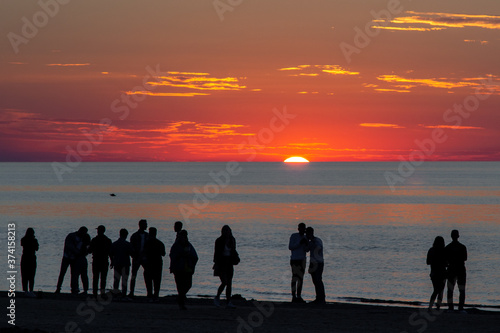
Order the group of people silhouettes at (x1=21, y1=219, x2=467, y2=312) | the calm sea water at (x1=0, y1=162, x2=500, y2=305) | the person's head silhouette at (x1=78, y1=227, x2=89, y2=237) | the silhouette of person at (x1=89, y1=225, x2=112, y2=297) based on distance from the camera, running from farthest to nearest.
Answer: the calm sea water at (x1=0, y1=162, x2=500, y2=305)
the person's head silhouette at (x1=78, y1=227, x2=89, y2=237)
the silhouette of person at (x1=89, y1=225, x2=112, y2=297)
the group of people silhouettes at (x1=21, y1=219, x2=467, y2=312)

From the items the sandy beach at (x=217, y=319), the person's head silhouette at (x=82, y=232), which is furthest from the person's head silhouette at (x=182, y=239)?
the person's head silhouette at (x=82, y=232)

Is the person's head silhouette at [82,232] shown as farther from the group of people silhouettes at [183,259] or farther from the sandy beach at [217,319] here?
the sandy beach at [217,319]

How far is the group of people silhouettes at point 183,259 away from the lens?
1617cm

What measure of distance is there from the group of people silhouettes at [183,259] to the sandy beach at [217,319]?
0.72m

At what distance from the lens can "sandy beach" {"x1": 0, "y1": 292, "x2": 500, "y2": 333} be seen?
13828mm

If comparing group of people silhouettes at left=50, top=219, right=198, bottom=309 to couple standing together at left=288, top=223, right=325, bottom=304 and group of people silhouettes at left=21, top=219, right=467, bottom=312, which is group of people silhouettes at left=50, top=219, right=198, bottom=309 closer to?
group of people silhouettes at left=21, top=219, right=467, bottom=312

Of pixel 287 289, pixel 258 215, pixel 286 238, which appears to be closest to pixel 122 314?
pixel 287 289

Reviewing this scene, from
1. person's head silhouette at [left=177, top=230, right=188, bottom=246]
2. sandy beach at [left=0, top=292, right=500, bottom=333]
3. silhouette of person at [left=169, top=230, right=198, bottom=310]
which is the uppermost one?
person's head silhouette at [left=177, top=230, right=188, bottom=246]

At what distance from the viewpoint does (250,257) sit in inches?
1547

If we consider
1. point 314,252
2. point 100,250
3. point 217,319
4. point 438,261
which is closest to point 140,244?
point 100,250

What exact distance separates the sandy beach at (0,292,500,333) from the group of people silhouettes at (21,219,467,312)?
719 mm

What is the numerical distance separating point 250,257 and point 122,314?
2420cm

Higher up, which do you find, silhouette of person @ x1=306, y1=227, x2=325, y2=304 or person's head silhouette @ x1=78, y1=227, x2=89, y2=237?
person's head silhouette @ x1=78, y1=227, x2=89, y2=237

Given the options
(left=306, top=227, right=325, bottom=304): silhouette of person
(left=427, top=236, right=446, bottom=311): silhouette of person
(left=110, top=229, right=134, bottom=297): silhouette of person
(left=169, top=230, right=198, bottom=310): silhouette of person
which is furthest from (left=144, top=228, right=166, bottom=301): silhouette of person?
(left=427, top=236, right=446, bottom=311): silhouette of person
